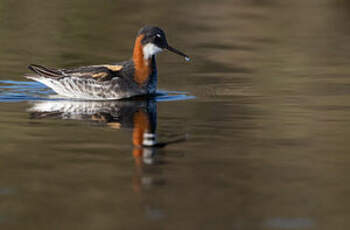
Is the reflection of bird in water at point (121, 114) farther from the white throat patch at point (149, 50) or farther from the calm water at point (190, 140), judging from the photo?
the white throat patch at point (149, 50)

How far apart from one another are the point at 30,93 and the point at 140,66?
210cm

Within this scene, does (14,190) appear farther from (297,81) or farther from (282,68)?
(282,68)

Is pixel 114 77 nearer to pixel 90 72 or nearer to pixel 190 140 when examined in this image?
pixel 90 72

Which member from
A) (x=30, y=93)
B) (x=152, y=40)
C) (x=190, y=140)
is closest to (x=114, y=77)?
(x=152, y=40)

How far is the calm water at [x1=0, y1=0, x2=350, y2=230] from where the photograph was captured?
8508 millimetres

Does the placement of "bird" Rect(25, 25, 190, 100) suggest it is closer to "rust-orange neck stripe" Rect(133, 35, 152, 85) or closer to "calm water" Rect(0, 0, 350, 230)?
"rust-orange neck stripe" Rect(133, 35, 152, 85)

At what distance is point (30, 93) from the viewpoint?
16.1m

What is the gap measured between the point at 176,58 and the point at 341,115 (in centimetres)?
818

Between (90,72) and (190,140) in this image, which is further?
(90,72)

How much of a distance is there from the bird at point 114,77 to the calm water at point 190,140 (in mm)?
385

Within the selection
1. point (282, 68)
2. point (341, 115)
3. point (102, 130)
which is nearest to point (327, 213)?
point (102, 130)

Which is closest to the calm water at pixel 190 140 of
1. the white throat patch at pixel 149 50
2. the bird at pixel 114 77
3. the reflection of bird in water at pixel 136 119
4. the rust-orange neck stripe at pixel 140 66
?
the reflection of bird in water at pixel 136 119

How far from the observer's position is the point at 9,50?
21.5 metres

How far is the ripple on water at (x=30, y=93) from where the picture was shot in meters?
15.5
